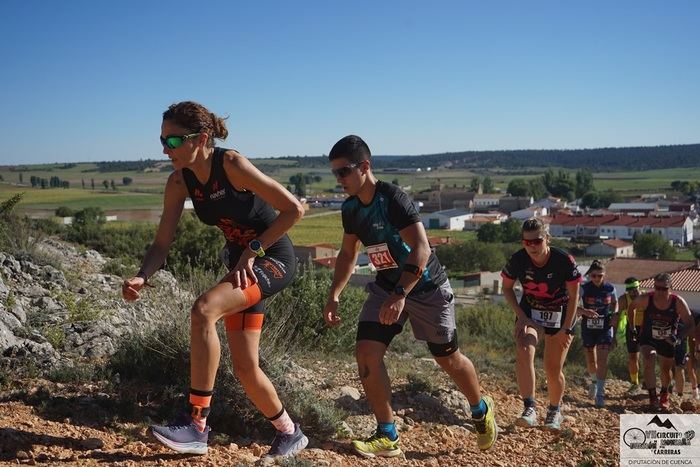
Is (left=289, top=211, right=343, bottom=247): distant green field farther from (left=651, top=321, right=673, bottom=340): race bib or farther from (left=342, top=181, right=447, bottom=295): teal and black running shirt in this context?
(left=342, top=181, right=447, bottom=295): teal and black running shirt

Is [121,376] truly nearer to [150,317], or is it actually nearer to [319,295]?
[150,317]

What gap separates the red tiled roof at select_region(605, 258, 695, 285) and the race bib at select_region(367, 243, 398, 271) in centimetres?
3954

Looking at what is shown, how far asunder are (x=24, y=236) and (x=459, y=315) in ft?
27.1

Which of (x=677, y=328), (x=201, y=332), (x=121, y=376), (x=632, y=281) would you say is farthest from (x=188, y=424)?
(x=632, y=281)

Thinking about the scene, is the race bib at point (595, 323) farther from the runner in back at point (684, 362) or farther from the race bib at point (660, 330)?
the runner in back at point (684, 362)

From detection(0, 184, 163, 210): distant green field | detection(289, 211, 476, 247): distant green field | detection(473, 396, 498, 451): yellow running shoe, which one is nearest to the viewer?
detection(473, 396, 498, 451): yellow running shoe

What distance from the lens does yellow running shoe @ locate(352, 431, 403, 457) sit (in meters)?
4.55

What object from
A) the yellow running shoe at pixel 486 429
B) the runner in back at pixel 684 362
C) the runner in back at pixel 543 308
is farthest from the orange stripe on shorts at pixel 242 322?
the runner in back at pixel 684 362

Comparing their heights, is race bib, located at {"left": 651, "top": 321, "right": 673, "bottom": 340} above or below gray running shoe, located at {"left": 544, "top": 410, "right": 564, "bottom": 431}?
above

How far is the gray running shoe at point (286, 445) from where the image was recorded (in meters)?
4.20

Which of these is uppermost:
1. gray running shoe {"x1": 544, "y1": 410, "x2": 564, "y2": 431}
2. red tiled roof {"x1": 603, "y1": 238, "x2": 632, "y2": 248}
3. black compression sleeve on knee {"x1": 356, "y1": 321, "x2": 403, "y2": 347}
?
black compression sleeve on knee {"x1": 356, "y1": 321, "x2": 403, "y2": 347}

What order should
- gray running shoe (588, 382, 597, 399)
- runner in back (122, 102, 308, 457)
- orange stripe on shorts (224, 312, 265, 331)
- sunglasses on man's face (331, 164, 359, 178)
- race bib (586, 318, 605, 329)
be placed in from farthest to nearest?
race bib (586, 318, 605, 329)
gray running shoe (588, 382, 597, 399)
sunglasses on man's face (331, 164, 359, 178)
orange stripe on shorts (224, 312, 265, 331)
runner in back (122, 102, 308, 457)

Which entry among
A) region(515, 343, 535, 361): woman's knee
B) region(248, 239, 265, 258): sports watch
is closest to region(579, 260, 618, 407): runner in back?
region(515, 343, 535, 361): woman's knee

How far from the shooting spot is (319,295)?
28.0 ft
